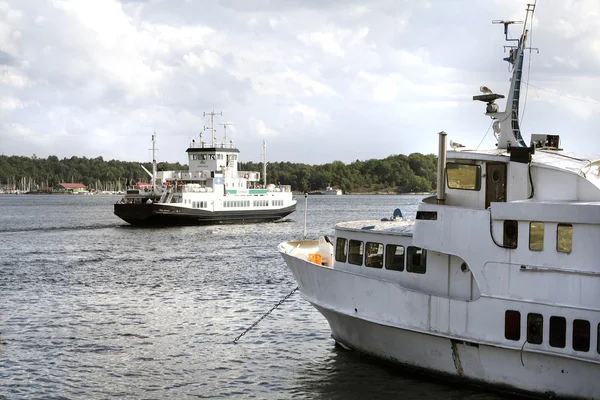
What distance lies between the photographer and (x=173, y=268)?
1790 inches

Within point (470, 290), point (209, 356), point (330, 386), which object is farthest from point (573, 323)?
point (209, 356)

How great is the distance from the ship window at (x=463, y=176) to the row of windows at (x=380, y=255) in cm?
196

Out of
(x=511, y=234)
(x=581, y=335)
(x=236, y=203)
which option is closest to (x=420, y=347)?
(x=511, y=234)

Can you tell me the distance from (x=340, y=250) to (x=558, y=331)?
714 centimetres

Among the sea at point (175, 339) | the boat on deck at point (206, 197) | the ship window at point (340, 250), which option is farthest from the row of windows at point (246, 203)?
the ship window at point (340, 250)

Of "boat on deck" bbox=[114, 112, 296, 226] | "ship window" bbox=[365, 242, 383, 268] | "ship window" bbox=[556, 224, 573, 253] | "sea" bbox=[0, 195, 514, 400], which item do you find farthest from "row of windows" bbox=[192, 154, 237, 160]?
"ship window" bbox=[556, 224, 573, 253]

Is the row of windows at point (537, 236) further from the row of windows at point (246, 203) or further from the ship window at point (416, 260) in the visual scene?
the row of windows at point (246, 203)

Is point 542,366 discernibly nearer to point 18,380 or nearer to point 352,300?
point 352,300

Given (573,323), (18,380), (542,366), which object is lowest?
(18,380)

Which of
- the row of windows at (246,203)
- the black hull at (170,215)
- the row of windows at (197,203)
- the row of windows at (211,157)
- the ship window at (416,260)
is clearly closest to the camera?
the ship window at (416,260)

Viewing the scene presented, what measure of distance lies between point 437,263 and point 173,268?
28.5 meters

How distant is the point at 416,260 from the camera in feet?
65.3

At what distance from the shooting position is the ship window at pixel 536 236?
17.1 meters

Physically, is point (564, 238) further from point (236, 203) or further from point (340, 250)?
point (236, 203)
